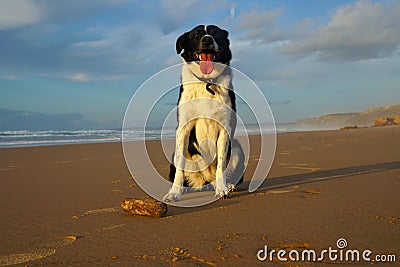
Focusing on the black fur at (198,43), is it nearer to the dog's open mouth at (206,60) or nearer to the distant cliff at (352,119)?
the dog's open mouth at (206,60)

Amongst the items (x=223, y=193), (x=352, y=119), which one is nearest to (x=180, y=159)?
(x=223, y=193)

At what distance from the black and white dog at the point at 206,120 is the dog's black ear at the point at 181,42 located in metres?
0.01

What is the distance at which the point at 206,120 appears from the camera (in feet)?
12.5

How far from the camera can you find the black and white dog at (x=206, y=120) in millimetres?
3744

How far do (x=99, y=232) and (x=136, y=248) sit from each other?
465mm

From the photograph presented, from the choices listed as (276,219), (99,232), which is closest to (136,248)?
(99,232)

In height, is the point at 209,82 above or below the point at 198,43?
below

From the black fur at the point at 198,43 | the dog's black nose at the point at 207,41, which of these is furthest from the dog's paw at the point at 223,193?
the dog's black nose at the point at 207,41

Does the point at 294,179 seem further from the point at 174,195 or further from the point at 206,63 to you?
the point at 206,63

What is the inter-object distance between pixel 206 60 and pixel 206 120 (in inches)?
28.1

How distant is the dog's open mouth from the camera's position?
12.8 ft

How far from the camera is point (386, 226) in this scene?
234 centimetres

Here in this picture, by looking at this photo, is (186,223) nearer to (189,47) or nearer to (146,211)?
(146,211)

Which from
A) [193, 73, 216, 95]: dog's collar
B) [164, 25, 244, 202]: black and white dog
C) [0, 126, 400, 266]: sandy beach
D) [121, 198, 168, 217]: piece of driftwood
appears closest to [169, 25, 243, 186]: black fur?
[164, 25, 244, 202]: black and white dog
